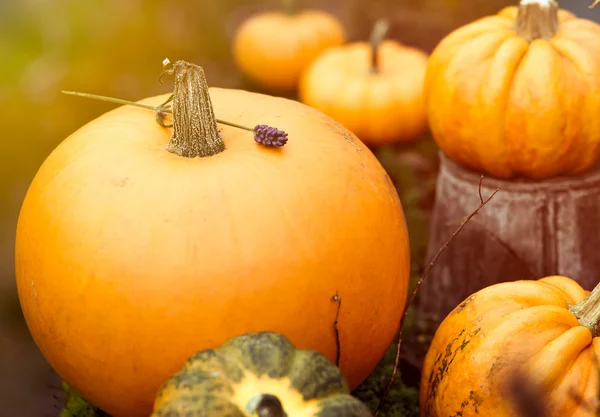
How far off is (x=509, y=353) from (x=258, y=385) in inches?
23.3

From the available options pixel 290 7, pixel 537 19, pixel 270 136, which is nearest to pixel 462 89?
pixel 537 19

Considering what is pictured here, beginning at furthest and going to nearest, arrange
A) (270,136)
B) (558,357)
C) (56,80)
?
1. (56,80)
2. (270,136)
3. (558,357)

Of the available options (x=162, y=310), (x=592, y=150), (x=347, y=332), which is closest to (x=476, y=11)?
(x=592, y=150)

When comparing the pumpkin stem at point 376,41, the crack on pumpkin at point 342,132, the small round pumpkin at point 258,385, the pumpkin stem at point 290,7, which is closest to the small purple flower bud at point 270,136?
Answer: the crack on pumpkin at point 342,132

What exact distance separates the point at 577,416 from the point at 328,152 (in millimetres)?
821

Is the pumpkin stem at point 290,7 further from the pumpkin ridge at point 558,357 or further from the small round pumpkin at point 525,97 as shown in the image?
the pumpkin ridge at point 558,357

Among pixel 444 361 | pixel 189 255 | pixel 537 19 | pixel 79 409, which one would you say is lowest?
pixel 79 409

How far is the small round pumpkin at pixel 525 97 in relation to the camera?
2.23 metres

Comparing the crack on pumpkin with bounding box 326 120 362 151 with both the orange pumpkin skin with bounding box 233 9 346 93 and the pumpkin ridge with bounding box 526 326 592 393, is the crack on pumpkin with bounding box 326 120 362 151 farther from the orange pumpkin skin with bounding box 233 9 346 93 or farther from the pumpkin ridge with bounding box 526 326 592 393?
the orange pumpkin skin with bounding box 233 9 346 93

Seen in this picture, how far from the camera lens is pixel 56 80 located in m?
2.56

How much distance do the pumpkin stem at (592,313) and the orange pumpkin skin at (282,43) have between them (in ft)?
10.9

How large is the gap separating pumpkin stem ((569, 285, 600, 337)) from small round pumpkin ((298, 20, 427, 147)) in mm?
2234

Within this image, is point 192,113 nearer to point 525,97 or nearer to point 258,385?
point 258,385

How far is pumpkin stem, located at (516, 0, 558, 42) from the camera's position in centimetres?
234
